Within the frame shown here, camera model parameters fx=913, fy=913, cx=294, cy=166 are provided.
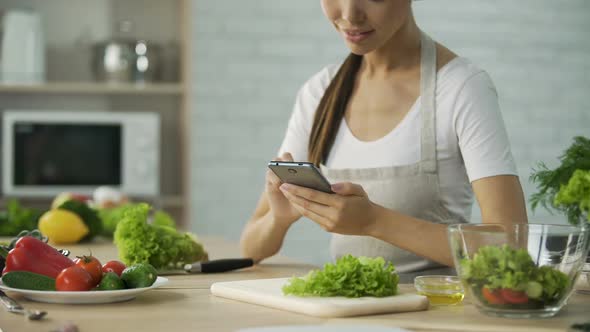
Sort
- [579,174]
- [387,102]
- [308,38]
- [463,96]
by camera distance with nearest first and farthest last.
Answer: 1. [579,174]
2. [463,96]
3. [387,102]
4. [308,38]

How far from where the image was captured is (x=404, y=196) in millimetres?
2100

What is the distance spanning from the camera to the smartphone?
1.63 metres

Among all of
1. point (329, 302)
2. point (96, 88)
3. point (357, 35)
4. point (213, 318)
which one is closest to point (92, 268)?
point (213, 318)

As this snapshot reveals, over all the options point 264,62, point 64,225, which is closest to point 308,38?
point 264,62

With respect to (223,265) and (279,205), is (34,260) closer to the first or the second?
(223,265)

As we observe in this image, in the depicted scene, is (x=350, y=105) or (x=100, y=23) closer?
(x=350, y=105)

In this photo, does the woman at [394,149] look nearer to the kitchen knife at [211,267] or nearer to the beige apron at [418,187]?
the beige apron at [418,187]

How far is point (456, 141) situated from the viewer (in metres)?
2.05

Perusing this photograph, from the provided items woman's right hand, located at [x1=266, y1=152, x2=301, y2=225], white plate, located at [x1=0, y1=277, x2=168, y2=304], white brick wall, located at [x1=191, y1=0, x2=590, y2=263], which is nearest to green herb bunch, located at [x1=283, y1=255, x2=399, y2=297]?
white plate, located at [x1=0, y1=277, x2=168, y2=304]

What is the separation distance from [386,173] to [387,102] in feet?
0.61

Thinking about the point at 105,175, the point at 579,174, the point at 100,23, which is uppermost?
the point at 100,23

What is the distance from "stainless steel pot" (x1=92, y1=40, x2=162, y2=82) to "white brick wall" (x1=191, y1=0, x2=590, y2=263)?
0.75 feet

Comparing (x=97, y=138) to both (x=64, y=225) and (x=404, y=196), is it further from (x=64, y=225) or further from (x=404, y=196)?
(x=404, y=196)

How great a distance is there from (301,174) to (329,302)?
37 centimetres
